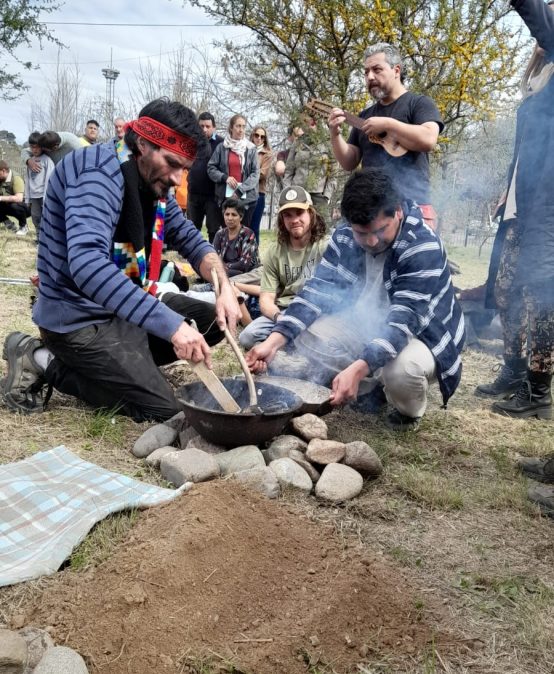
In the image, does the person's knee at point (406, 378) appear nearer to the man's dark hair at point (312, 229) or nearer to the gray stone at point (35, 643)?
the man's dark hair at point (312, 229)

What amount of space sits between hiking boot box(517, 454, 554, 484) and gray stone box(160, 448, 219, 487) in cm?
158

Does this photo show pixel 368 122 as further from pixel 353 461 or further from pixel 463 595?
pixel 463 595

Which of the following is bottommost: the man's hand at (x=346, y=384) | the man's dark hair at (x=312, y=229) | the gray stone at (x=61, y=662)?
the gray stone at (x=61, y=662)

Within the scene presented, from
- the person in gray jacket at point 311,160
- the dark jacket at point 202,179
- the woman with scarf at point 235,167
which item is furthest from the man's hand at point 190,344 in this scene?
the person in gray jacket at point 311,160

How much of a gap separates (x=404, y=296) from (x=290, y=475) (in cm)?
115

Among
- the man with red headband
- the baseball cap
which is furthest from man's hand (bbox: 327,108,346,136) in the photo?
the man with red headband

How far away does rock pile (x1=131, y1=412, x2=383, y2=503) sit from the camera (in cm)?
268

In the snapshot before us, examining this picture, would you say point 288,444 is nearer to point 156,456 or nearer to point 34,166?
point 156,456

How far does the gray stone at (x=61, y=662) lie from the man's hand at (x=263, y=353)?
1.98 meters

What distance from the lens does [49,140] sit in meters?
9.89

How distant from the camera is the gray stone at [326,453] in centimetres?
294

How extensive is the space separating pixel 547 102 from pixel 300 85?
19.9ft

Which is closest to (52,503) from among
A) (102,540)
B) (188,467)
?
(102,540)

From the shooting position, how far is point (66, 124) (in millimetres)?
25328
